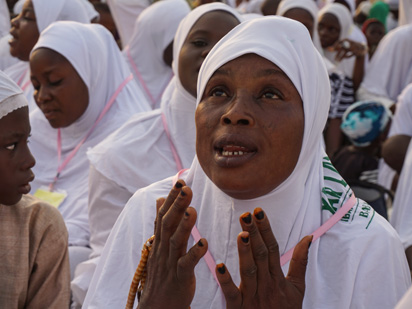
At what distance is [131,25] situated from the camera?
320 inches

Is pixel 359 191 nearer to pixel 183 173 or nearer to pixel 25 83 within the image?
pixel 183 173

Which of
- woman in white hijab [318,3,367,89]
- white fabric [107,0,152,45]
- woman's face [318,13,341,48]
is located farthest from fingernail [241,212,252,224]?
white fabric [107,0,152,45]

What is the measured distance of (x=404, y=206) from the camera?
13.0ft

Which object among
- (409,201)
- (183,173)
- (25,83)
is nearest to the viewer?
(183,173)

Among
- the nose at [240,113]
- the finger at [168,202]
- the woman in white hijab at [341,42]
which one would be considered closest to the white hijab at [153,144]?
the nose at [240,113]

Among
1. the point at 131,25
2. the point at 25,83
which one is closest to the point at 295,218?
the point at 25,83

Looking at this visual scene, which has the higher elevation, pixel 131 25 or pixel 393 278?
pixel 393 278

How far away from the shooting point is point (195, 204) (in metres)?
2.24

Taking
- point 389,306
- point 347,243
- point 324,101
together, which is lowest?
point 389,306

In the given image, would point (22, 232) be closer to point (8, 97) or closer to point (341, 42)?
point (8, 97)

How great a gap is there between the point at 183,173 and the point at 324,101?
0.58 m

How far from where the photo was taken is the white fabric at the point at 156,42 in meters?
5.92

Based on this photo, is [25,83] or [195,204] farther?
[25,83]

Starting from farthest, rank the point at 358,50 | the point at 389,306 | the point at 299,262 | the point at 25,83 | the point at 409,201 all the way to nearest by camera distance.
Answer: the point at 358,50 < the point at 25,83 < the point at 409,201 < the point at 389,306 < the point at 299,262
